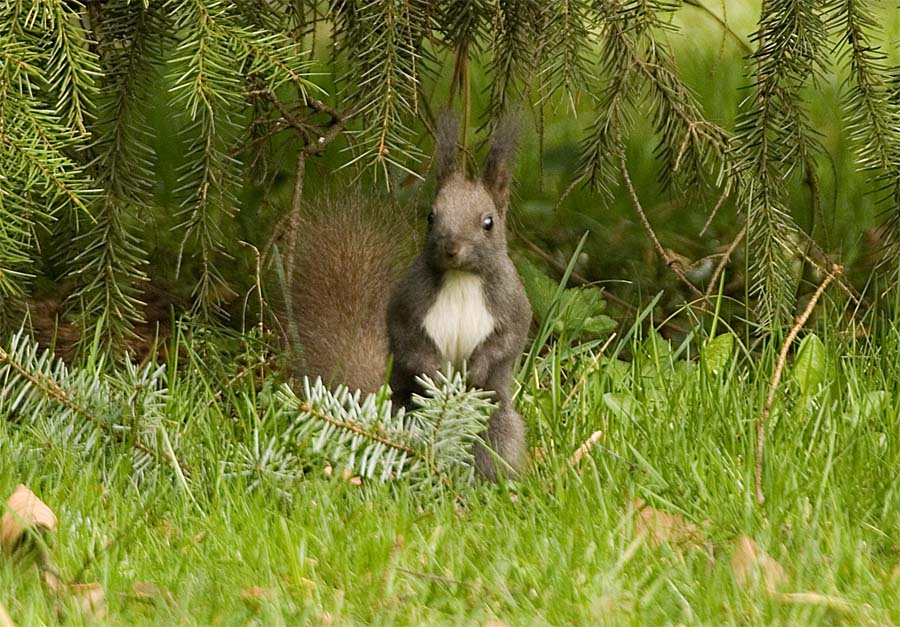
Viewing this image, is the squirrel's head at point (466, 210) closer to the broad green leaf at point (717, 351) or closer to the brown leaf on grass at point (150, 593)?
the broad green leaf at point (717, 351)

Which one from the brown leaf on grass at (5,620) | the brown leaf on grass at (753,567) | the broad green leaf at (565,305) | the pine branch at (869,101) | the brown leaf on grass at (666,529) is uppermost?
the pine branch at (869,101)

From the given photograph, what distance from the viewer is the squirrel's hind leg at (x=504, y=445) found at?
2.70m

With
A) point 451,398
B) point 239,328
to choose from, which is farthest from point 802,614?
point 239,328

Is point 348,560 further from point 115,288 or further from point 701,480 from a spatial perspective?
point 115,288

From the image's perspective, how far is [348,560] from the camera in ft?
6.86

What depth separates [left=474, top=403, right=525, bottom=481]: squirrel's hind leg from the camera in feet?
8.86

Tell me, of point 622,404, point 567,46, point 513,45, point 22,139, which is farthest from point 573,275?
point 22,139

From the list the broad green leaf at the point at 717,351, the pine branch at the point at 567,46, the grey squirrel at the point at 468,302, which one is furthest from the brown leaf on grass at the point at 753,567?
the broad green leaf at the point at 717,351

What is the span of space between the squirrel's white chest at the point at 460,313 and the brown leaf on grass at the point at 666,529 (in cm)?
63

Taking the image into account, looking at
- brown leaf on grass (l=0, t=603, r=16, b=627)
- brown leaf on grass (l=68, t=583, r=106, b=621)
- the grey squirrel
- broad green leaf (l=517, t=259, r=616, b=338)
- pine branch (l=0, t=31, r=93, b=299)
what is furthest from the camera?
broad green leaf (l=517, t=259, r=616, b=338)

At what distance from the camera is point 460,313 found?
9.13 ft

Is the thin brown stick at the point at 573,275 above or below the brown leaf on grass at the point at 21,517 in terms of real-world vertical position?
above

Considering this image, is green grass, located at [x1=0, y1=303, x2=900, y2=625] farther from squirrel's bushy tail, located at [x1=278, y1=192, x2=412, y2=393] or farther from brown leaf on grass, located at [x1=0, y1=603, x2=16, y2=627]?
squirrel's bushy tail, located at [x1=278, y1=192, x2=412, y2=393]

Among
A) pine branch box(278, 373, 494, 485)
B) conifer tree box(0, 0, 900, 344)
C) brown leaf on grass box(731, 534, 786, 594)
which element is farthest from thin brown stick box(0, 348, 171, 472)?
brown leaf on grass box(731, 534, 786, 594)
